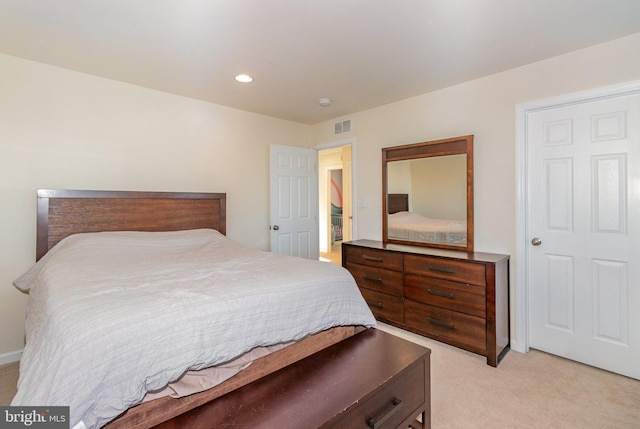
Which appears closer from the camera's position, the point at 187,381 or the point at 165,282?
the point at 187,381

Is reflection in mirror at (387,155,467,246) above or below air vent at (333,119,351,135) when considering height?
below

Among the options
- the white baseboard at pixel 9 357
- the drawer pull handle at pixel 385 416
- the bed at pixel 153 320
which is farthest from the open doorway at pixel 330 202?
the drawer pull handle at pixel 385 416

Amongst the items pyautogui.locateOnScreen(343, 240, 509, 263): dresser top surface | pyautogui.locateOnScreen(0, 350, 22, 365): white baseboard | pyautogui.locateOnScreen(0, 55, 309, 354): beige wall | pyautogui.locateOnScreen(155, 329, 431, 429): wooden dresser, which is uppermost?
pyautogui.locateOnScreen(0, 55, 309, 354): beige wall

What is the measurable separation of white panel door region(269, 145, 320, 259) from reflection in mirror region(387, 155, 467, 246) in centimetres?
122

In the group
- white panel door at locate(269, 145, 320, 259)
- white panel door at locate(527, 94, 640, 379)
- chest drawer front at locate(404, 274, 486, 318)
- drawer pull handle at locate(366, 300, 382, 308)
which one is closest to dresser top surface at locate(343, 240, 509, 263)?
chest drawer front at locate(404, 274, 486, 318)

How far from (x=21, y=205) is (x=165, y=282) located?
1.89 meters

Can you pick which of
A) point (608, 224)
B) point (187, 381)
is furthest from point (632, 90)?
point (187, 381)

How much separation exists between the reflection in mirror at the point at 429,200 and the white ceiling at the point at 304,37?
81 centimetres

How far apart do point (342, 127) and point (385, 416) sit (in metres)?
3.46

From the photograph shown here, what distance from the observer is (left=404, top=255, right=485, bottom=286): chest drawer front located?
249 centimetres

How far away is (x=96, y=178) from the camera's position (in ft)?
9.28

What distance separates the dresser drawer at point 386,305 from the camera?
300cm

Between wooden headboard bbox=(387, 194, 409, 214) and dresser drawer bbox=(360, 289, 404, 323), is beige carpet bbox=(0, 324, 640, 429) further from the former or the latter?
wooden headboard bbox=(387, 194, 409, 214)

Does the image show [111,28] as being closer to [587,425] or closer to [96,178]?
[96,178]
